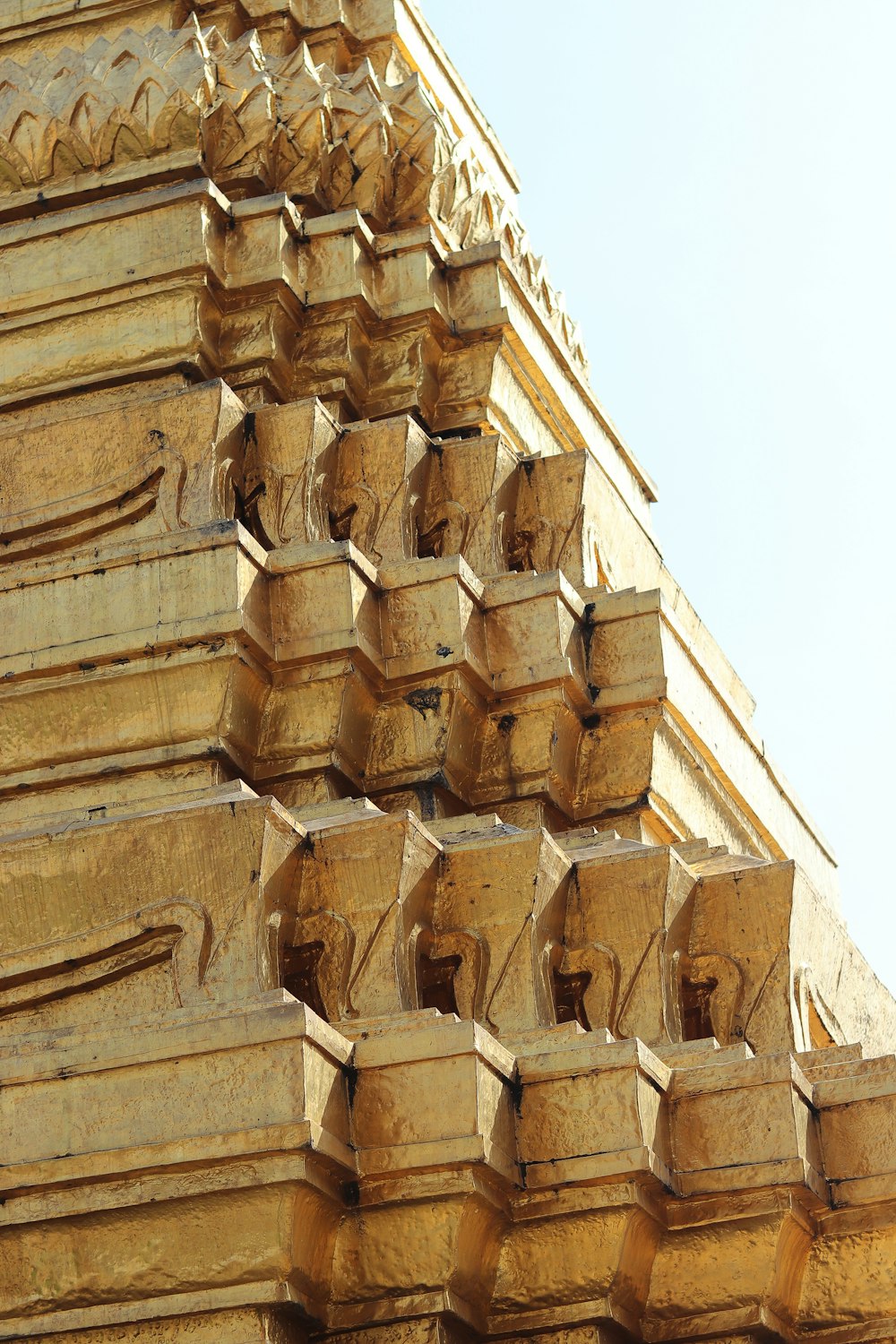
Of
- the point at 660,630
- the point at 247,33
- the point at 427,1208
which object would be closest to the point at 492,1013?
the point at 427,1208

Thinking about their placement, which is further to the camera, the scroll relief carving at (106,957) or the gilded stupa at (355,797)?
the scroll relief carving at (106,957)

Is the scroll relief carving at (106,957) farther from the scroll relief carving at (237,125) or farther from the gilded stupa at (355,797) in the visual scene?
the scroll relief carving at (237,125)

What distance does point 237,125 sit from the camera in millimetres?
9445

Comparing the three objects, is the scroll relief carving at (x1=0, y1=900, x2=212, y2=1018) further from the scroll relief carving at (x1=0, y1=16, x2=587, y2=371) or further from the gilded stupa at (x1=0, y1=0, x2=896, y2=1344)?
the scroll relief carving at (x1=0, y1=16, x2=587, y2=371)

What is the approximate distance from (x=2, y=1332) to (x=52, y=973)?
41.0 inches

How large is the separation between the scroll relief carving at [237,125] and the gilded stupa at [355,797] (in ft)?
0.08

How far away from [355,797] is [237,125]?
3404 mm

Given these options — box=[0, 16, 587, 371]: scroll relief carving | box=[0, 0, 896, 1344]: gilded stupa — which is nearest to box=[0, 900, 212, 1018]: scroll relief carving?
box=[0, 0, 896, 1344]: gilded stupa

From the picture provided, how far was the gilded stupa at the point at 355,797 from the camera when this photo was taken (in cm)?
549

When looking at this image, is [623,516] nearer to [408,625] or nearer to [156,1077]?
[408,625]

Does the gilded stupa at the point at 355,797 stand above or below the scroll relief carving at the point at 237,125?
below

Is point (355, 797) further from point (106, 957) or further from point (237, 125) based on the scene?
point (237, 125)

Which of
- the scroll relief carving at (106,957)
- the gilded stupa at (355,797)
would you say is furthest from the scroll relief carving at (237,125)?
the scroll relief carving at (106,957)

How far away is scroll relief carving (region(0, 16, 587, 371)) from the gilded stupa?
0.02m
